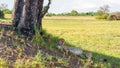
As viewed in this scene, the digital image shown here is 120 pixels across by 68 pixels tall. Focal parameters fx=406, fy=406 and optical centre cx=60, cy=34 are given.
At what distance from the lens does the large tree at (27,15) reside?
7.56 meters

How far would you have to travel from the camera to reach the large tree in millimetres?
7559

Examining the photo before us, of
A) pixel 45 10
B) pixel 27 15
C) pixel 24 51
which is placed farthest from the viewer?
pixel 45 10

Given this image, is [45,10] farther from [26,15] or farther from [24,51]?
[24,51]

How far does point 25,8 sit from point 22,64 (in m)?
2.13

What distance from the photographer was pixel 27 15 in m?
7.62

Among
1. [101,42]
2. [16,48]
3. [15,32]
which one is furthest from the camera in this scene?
[101,42]

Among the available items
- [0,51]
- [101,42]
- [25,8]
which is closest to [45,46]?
[25,8]

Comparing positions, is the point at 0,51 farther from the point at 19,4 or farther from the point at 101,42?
the point at 101,42

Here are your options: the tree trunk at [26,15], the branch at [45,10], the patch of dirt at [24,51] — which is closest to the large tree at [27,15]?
the tree trunk at [26,15]

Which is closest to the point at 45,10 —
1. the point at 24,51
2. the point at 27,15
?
the point at 27,15

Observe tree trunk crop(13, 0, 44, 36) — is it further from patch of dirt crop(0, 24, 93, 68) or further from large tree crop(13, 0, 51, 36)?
patch of dirt crop(0, 24, 93, 68)

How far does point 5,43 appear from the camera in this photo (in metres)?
6.36

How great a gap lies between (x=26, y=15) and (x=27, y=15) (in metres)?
0.02

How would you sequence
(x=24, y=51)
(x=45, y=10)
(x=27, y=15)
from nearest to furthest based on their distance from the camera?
(x=24, y=51) < (x=27, y=15) < (x=45, y=10)
